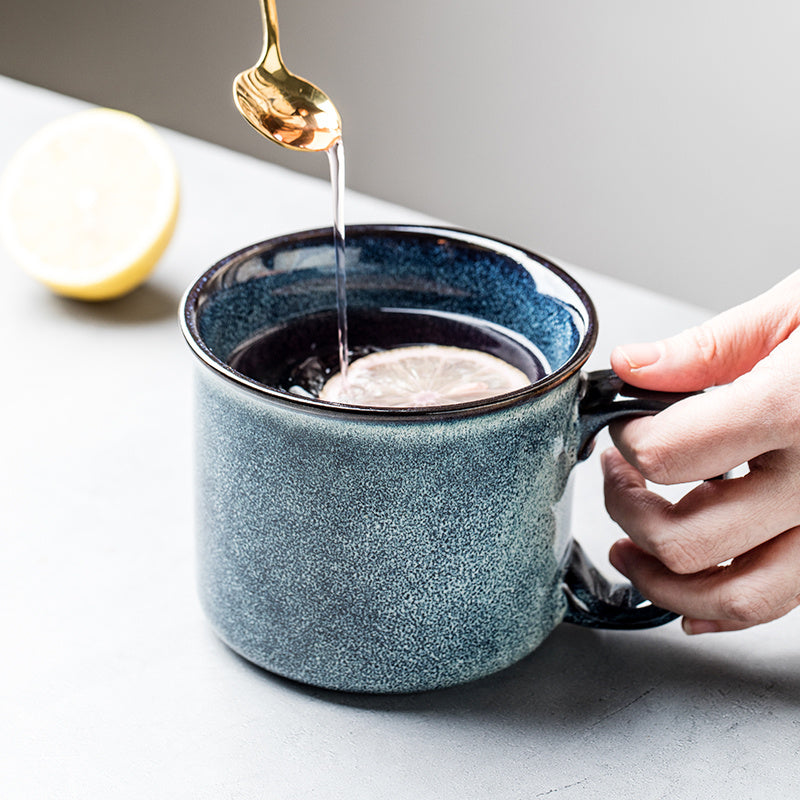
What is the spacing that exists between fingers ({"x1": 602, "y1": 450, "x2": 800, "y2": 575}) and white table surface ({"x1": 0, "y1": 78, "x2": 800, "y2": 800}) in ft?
0.32

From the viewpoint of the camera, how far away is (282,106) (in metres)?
0.69

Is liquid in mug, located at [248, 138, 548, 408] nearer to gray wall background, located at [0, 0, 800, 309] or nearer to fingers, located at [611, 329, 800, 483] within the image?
fingers, located at [611, 329, 800, 483]

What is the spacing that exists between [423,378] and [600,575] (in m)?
0.18

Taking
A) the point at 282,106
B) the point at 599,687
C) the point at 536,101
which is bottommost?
the point at 536,101

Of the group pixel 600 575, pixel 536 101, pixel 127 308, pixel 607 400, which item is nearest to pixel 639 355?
pixel 607 400

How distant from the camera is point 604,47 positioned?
3.18 metres

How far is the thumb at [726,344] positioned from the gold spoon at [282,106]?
0.24 meters

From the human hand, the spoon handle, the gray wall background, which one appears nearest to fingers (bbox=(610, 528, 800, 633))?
the human hand

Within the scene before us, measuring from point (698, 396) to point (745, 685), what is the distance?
0.67 feet

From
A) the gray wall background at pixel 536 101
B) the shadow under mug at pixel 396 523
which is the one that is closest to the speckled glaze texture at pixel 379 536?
the shadow under mug at pixel 396 523

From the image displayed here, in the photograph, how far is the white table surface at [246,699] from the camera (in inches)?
24.5

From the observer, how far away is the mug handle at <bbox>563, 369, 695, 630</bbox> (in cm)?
65

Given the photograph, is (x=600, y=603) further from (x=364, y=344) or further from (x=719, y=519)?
(x=364, y=344)

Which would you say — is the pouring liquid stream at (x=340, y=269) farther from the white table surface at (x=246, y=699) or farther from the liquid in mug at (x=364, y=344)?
the white table surface at (x=246, y=699)
